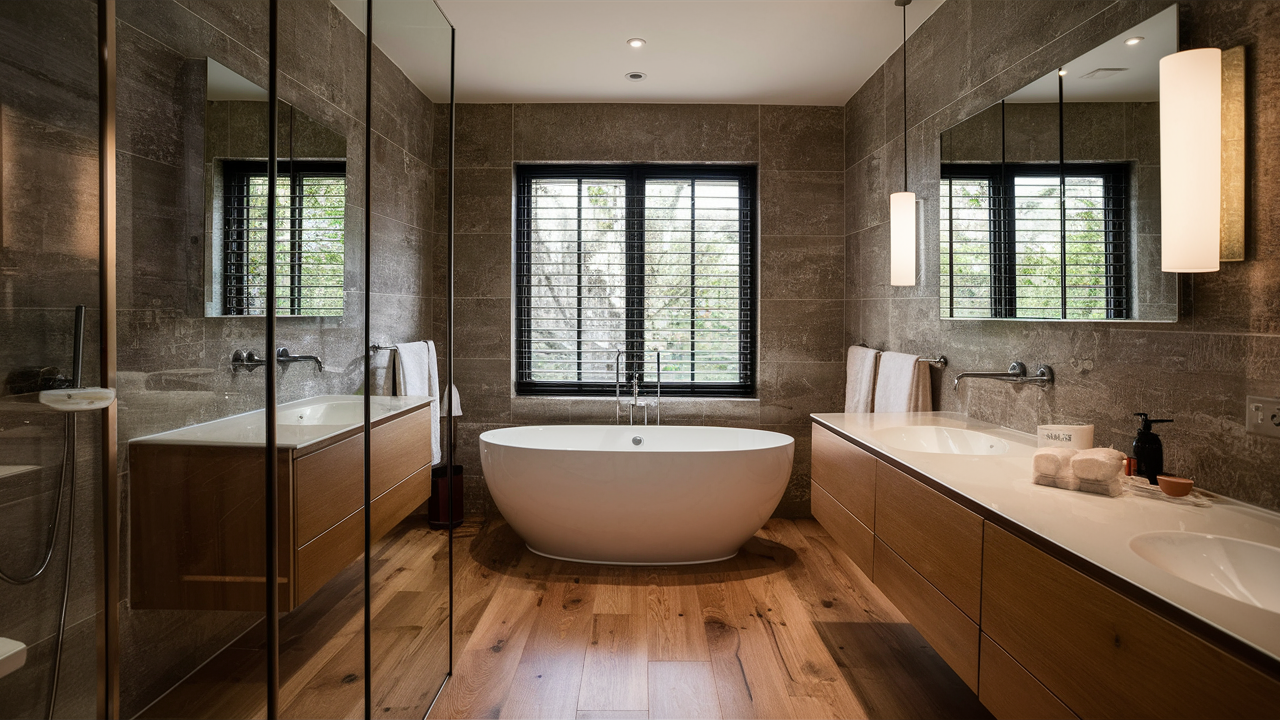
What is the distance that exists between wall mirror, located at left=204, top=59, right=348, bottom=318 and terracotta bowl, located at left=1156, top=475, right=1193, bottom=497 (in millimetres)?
1868

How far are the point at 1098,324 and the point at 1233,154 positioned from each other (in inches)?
23.0

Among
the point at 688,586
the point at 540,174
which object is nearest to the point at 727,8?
the point at 540,174

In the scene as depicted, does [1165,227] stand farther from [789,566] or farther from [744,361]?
[744,361]

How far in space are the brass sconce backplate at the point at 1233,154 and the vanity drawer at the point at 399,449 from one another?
2.01 meters

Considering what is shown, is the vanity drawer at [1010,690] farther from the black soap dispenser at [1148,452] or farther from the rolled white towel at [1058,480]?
the black soap dispenser at [1148,452]

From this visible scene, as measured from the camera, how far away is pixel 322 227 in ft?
4.26

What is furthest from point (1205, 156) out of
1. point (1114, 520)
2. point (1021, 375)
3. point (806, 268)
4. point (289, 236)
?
point (806, 268)

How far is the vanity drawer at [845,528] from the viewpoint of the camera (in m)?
2.14

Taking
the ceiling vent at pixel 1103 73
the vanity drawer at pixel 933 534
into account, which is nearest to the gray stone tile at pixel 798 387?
the vanity drawer at pixel 933 534

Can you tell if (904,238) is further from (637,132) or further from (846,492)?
(637,132)

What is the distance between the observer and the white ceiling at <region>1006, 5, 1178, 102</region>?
5.43 ft

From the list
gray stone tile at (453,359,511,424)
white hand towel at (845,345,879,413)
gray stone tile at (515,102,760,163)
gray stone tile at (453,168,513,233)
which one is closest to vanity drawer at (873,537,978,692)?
white hand towel at (845,345,879,413)

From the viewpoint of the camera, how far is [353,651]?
1473mm

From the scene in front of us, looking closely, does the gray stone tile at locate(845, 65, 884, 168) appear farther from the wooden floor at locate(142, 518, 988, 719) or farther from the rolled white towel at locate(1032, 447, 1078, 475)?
the rolled white towel at locate(1032, 447, 1078, 475)
